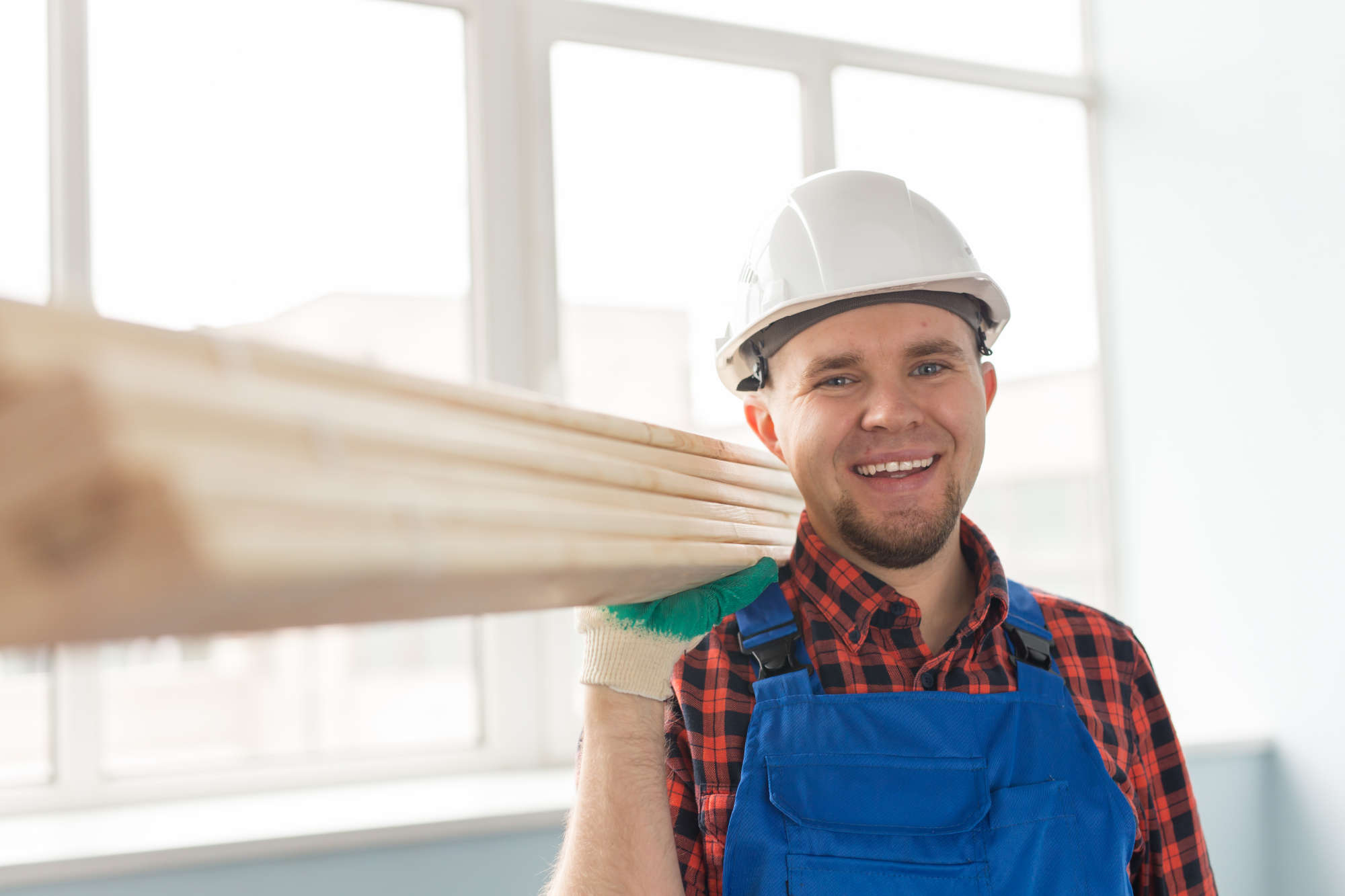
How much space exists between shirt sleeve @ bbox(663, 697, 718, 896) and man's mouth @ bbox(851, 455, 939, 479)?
39cm

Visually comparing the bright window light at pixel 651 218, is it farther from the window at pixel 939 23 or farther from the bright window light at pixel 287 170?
the bright window light at pixel 287 170

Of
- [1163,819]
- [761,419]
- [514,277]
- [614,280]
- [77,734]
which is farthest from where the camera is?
[614,280]

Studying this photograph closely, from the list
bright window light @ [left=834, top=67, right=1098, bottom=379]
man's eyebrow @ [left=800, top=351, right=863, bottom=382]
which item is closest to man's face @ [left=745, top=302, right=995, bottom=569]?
man's eyebrow @ [left=800, top=351, right=863, bottom=382]

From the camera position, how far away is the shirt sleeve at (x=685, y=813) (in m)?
1.17

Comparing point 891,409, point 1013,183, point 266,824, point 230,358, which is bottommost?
point 266,824

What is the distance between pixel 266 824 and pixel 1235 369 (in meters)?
2.77

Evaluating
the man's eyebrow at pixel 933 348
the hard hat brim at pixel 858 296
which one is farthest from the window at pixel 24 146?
the man's eyebrow at pixel 933 348

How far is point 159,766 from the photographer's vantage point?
2285 mm

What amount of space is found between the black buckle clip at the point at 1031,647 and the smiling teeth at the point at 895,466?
26cm

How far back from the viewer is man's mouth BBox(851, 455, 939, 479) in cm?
129

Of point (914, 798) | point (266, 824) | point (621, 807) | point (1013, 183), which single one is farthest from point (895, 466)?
point (1013, 183)

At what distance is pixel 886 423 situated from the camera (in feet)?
4.15

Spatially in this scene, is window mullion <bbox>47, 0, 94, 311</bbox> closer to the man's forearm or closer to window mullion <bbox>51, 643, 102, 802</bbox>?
window mullion <bbox>51, 643, 102, 802</bbox>

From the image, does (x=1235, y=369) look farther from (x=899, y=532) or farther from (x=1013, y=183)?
(x=899, y=532)
